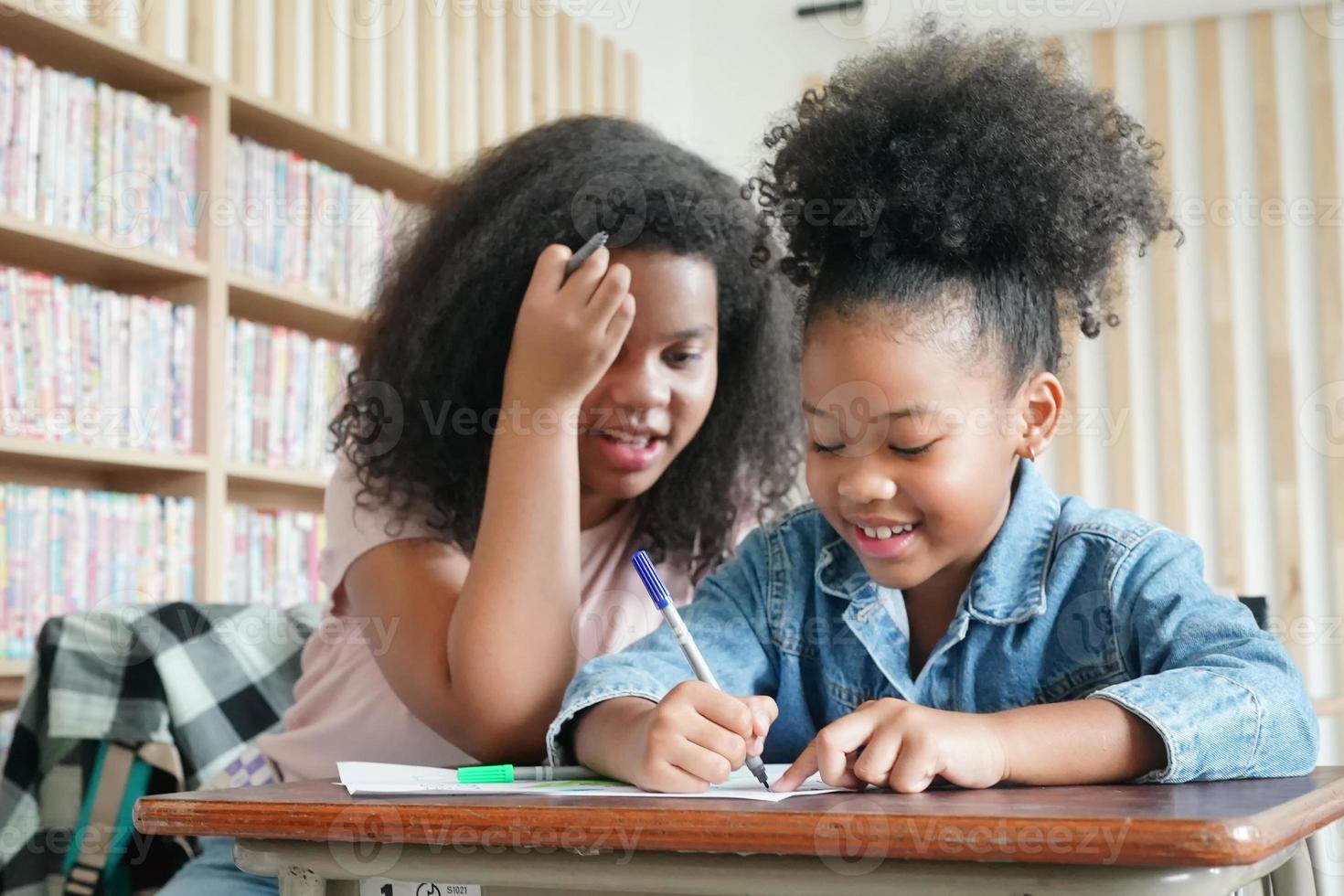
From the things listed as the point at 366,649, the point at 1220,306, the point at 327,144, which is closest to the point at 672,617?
the point at 366,649

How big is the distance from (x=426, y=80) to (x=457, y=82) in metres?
0.13

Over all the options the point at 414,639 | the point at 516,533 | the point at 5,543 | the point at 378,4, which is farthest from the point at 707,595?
the point at 378,4

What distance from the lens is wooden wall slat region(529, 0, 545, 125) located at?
3.50 meters

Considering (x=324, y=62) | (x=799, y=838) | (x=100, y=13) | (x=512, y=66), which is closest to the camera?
(x=799, y=838)

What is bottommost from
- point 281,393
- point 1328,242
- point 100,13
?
point 281,393

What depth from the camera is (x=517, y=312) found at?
1.39 meters

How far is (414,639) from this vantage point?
1.21 metres

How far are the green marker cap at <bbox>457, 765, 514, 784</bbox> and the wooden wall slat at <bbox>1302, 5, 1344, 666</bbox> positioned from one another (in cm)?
308

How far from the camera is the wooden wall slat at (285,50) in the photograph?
8.91 ft

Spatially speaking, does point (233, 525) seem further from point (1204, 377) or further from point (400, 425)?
point (1204, 377)

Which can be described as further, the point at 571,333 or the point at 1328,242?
the point at 1328,242

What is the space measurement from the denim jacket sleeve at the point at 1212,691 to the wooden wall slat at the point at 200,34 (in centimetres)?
208

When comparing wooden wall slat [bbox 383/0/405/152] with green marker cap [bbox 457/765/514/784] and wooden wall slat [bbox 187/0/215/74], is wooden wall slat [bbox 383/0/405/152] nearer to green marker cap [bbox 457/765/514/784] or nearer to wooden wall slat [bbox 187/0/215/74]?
wooden wall slat [bbox 187/0/215/74]

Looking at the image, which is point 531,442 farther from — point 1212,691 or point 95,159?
point 95,159
